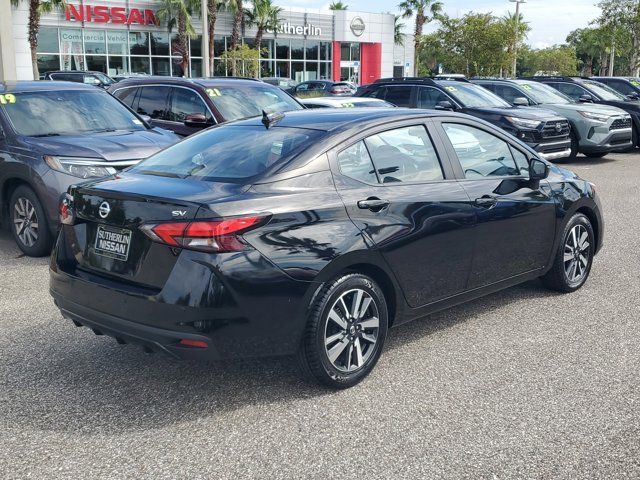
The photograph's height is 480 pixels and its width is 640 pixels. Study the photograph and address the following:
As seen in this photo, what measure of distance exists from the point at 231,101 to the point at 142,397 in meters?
6.71

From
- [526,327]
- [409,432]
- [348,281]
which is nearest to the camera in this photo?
[409,432]

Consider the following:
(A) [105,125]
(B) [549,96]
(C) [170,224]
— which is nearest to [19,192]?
(A) [105,125]

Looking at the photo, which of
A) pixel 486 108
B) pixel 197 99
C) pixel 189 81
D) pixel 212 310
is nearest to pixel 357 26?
pixel 486 108

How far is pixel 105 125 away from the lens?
27.2 ft

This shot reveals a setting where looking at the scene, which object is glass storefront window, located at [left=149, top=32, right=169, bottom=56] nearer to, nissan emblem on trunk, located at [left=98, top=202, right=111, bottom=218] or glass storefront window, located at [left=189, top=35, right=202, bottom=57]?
glass storefront window, located at [left=189, top=35, right=202, bottom=57]

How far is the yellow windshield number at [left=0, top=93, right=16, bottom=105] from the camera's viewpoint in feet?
26.2

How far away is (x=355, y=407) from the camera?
4.00 metres

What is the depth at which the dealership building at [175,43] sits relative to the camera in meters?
40.4

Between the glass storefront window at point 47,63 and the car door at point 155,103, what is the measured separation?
32.0 meters

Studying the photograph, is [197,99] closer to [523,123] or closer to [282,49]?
[523,123]

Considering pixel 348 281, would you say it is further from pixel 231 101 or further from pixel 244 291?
pixel 231 101

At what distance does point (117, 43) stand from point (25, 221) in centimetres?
3821

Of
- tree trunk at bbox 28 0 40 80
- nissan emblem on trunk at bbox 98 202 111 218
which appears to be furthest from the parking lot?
tree trunk at bbox 28 0 40 80

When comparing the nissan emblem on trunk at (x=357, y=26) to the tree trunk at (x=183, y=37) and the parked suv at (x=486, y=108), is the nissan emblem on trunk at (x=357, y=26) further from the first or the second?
the parked suv at (x=486, y=108)
